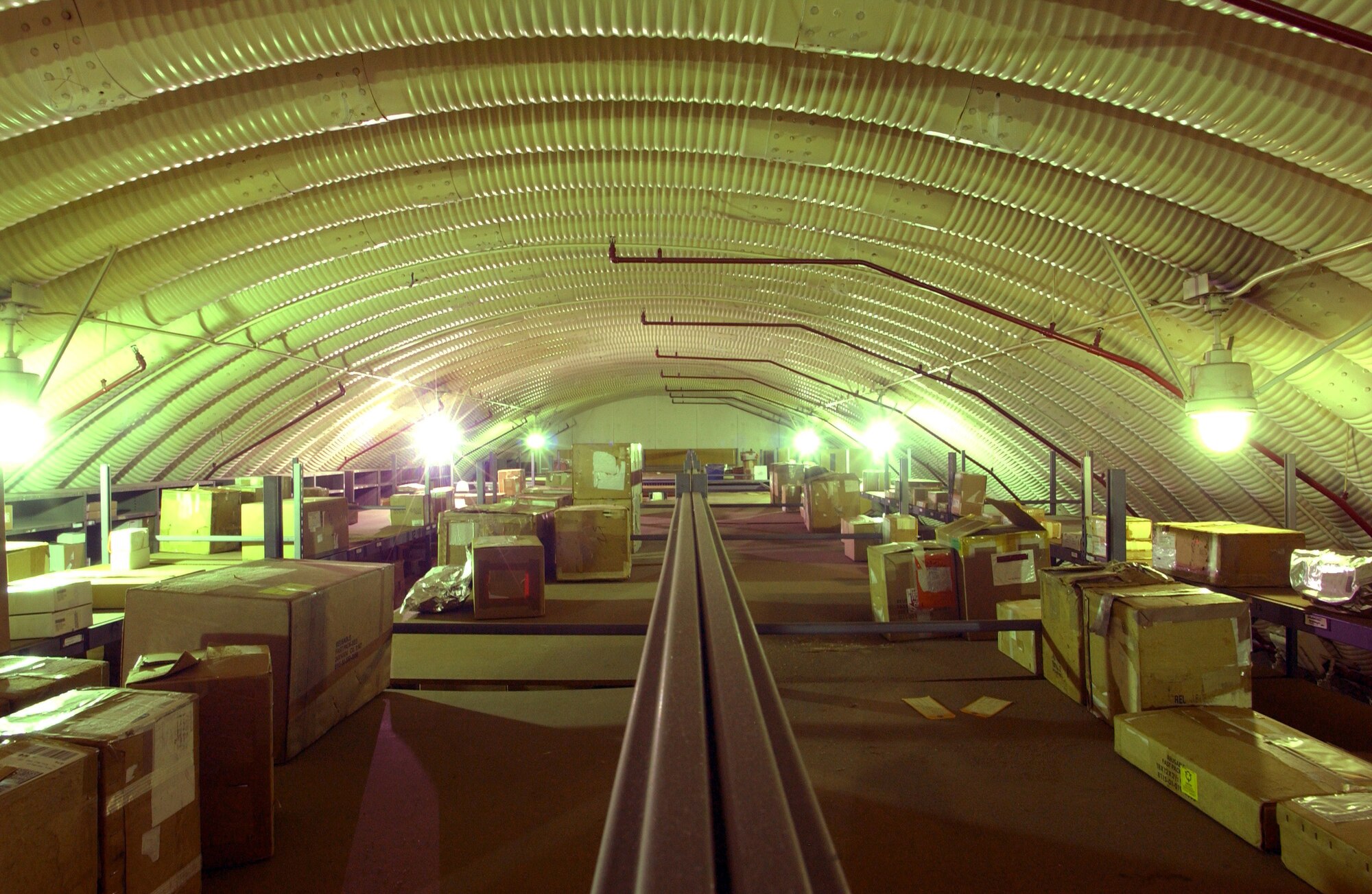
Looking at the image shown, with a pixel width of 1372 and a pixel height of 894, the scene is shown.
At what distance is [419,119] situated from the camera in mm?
4742

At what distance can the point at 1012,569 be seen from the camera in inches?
178

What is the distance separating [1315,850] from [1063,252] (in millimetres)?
4604

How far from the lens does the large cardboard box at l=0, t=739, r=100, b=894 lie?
124 cm

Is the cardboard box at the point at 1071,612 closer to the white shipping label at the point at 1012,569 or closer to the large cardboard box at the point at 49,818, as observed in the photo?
the white shipping label at the point at 1012,569

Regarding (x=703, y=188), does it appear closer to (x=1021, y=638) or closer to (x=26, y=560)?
(x=1021, y=638)

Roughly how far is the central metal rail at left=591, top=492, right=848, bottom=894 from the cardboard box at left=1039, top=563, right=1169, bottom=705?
2.26 metres

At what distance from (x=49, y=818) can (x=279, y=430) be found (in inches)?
417

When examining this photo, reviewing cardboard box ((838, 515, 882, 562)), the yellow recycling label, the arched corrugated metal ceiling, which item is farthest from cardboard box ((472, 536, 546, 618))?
cardboard box ((838, 515, 882, 562))

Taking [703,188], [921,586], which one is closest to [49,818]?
[921,586]

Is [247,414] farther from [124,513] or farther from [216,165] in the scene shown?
[216,165]

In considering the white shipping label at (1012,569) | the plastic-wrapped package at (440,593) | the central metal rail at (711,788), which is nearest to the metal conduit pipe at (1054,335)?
the white shipping label at (1012,569)

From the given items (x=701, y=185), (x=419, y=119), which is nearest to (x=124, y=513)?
(x=419, y=119)

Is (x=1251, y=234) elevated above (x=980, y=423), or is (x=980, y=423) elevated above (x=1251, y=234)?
(x=1251, y=234)

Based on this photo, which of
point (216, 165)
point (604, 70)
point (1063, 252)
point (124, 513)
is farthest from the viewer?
point (124, 513)
